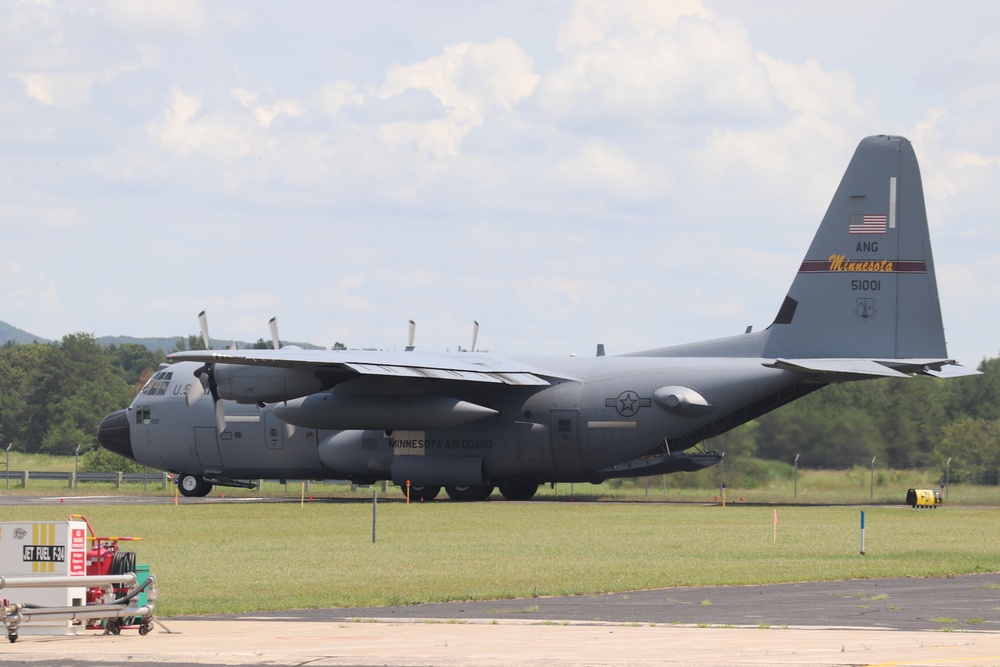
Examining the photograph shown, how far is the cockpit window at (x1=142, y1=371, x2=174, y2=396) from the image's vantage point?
44.2m

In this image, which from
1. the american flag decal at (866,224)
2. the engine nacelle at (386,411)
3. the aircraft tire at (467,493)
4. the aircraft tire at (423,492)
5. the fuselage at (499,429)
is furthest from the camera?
the aircraft tire at (423,492)

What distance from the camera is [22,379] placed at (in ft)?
359

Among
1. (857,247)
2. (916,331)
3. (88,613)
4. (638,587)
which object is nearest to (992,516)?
(916,331)

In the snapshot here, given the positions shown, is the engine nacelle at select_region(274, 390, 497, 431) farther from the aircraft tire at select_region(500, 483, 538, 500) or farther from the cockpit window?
the cockpit window

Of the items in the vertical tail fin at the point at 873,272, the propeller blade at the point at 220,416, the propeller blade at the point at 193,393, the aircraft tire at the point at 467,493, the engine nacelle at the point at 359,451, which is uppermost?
the vertical tail fin at the point at 873,272

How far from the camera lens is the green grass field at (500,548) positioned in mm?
20047

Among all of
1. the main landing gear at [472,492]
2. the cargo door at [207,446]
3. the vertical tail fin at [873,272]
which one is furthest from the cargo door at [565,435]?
the cargo door at [207,446]

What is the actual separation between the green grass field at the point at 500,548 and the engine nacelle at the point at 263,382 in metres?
3.04

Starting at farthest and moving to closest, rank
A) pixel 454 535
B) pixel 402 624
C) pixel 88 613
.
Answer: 1. pixel 454 535
2. pixel 402 624
3. pixel 88 613

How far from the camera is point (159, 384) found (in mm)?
44344

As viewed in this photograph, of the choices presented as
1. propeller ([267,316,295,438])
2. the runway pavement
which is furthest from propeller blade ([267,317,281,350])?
the runway pavement

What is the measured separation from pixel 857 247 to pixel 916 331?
269 cm

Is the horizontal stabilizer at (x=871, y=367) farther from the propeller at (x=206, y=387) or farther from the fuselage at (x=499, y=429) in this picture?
the propeller at (x=206, y=387)

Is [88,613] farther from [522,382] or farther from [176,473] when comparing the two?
[176,473]
